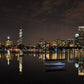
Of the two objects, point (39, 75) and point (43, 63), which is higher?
point (39, 75)

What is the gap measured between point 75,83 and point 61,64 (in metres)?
14.5

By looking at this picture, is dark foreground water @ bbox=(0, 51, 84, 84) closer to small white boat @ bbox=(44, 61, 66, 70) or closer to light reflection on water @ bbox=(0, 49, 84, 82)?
light reflection on water @ bbox=(0, 49, 84, 82)

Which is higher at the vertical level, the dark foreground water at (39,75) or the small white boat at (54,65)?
the small white boat at (54,65)

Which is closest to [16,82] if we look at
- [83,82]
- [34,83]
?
[34,83]

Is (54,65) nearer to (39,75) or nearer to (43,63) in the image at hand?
(39,75)

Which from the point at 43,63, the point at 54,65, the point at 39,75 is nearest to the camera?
the point at 39,75

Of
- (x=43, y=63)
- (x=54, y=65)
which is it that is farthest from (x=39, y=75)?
(x=43, y=63)

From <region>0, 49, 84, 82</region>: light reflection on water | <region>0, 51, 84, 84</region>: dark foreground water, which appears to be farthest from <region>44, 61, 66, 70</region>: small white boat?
<region>0, 51, 84, 84</region>: dark foreground water

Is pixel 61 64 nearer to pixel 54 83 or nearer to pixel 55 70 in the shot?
pixel 55 70

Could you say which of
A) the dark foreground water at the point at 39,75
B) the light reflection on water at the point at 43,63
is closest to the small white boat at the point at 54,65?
the light reflection on water at the point at 43,63

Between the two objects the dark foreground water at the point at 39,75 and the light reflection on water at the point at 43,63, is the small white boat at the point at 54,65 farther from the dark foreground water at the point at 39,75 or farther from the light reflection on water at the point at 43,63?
the dark foreground water at the point at 39,75

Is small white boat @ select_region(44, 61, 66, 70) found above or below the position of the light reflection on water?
above

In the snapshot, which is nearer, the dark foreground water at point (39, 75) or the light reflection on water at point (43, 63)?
the dark foreground water at point (39, 75)

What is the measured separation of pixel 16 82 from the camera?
30.5 m
